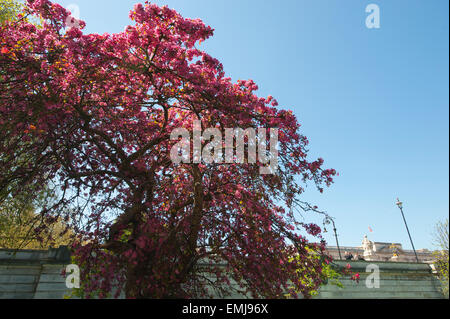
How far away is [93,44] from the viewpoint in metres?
7.17

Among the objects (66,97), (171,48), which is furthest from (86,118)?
(171,48)

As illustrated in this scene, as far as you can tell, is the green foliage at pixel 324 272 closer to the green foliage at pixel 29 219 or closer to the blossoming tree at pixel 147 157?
the blossoming tree at pixel 147 157

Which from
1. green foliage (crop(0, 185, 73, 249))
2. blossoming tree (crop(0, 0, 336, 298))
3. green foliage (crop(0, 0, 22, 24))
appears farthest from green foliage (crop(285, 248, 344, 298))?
green foliage (crop(0, 0, 22, 24))

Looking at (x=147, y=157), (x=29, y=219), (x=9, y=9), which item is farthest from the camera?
(x=9, y=9)

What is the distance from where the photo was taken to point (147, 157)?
332 inches

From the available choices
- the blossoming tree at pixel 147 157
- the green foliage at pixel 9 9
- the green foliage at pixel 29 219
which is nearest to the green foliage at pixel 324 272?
the blossoming tree at pixel 147 157

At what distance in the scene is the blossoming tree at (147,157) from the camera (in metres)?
6.75

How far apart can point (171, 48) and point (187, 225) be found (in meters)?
4.94

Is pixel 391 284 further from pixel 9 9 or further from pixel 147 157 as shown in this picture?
pixel 9 9

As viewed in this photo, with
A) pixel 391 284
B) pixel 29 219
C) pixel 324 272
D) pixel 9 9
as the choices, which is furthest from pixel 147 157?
pixel 391 284

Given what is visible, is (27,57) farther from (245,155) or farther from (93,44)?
(245,155)

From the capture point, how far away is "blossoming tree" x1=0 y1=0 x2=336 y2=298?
6.75m

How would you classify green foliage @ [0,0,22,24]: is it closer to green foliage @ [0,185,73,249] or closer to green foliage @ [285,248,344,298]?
green foliage @ [0,185,73,249]

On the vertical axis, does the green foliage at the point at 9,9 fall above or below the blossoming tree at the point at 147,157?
above
